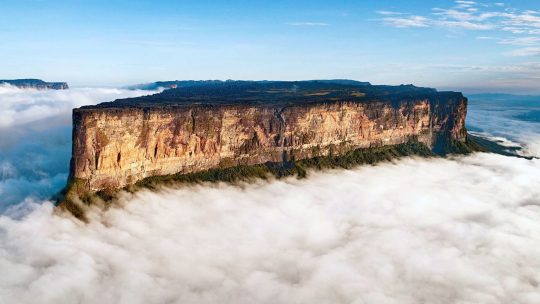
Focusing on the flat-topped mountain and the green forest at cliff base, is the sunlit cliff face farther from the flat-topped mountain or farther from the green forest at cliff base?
the flat-topped mountain

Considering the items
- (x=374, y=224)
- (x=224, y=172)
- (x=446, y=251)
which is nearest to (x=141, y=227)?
(x=224, y=172)

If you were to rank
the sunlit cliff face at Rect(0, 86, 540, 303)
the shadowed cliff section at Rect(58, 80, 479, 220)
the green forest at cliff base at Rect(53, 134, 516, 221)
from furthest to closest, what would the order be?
the shadowed cliff section at Rect(58, 80, 479, 220)
the green forest at cliff base at Rect(53, 134, 516, 221)
the sunlit cliff face at Rect(0, 86, 540, 303)

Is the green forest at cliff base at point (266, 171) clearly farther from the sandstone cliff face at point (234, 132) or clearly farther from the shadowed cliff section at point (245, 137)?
the sandstone cliff face at point (234, 132)

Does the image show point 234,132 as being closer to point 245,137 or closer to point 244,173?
point 245,137

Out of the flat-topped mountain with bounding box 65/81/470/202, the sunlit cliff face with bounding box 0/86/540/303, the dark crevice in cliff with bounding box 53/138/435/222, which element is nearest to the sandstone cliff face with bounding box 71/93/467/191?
the flat-topped mountain with bounding box 65/81/470/202

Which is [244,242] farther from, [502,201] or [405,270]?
[502,201]

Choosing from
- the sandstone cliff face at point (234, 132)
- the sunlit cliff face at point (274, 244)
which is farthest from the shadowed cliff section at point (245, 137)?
the sunlit cliff face at point (274, 244)
